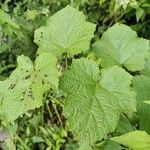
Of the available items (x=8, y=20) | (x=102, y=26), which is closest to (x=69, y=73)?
(x=8, y=20)

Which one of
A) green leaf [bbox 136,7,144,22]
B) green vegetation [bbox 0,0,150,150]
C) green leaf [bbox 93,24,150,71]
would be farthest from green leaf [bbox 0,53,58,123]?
green leaf [bbox 136,7,144,22]

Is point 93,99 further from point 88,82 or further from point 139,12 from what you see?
point 139,12

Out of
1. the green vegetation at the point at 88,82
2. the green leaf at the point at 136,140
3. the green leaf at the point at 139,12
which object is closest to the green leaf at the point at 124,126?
the green vegetation at the point at 88,82

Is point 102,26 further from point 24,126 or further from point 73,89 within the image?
point 73,89

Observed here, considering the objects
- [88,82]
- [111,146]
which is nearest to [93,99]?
[88,82]

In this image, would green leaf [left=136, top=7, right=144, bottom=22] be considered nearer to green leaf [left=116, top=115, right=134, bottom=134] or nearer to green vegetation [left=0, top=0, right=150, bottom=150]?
green vegetation [left=0, top=0, right=150, bottom=150]

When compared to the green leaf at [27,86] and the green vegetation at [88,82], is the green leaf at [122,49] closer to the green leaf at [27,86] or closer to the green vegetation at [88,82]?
the green vegetation at [88,82]
